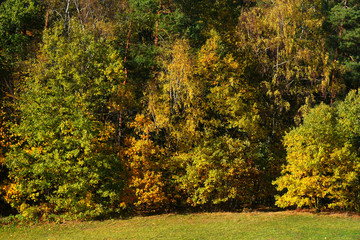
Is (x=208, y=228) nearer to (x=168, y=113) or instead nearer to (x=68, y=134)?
A: (x=168, y=113)

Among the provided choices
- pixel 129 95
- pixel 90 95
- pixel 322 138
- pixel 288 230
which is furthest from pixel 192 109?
pixel 288 230

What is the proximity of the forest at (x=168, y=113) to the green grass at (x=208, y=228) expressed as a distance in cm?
139

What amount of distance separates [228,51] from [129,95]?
26.5 ft

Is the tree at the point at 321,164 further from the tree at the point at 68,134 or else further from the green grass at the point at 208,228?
the tree at the point at 68,134

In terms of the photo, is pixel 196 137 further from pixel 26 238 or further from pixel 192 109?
pixel 26 238

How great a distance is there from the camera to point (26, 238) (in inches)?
848

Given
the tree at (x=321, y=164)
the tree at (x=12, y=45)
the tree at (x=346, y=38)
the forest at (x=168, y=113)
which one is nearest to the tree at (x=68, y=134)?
the forest at (x=168, y=113)

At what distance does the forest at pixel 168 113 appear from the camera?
25.9 m

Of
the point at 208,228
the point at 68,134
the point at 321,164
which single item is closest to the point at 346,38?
the point at 321,164

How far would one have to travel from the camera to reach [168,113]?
1091 inches

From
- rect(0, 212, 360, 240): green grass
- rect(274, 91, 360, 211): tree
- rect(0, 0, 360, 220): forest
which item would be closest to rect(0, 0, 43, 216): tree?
rect(0, 0, 360, 220): forest

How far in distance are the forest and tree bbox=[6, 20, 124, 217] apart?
0.11 metres

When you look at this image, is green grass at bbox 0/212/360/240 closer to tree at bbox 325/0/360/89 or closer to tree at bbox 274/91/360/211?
tree at bbox 274/91/360/211

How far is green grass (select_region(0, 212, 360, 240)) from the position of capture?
20594 millimetres
